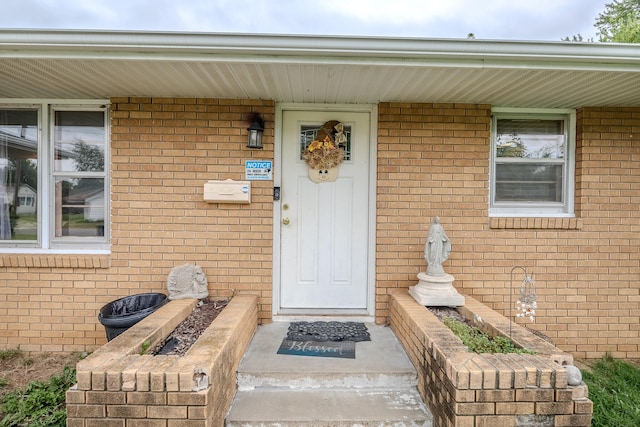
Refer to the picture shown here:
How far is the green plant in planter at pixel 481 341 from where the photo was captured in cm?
219

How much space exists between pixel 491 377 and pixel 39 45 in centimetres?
354

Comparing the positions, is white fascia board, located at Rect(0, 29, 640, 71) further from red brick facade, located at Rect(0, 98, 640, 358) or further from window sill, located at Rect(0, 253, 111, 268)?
window sill, located at Rect(0, 253, 111, 268)

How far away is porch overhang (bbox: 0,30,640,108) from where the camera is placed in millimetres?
2381

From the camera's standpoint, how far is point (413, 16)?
1385 cm

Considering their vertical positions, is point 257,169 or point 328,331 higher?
point 257,169

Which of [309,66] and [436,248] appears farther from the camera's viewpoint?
[436,248]

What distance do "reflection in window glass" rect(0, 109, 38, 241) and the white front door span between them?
8.44 feet

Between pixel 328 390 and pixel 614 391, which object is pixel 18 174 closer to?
pixel 328 390

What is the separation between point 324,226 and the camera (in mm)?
3617

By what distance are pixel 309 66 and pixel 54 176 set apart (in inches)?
114

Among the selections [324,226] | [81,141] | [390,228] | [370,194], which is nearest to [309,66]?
[370,194]

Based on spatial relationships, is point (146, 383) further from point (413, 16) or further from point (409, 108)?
point (413, 16)

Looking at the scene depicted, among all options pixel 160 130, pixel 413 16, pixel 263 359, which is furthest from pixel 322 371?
pixel 413 16

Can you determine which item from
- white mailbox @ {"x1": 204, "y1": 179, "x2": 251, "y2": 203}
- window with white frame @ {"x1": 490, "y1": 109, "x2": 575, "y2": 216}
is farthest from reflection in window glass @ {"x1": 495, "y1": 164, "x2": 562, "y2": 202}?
white mailbox @ {"x1": 204, "y1": 179, "x2": 251, "y2": 203}
